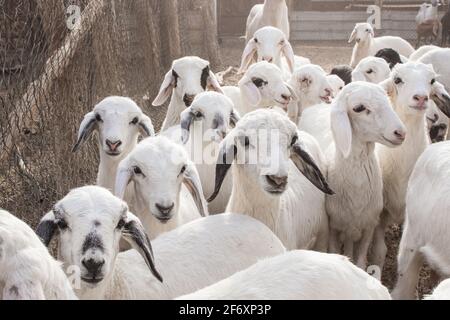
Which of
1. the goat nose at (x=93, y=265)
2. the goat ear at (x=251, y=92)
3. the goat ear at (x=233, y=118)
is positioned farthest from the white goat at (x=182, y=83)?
the goat nose at (x=93, y=265)

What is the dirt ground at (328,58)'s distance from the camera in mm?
4922

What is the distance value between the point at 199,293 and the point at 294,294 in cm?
35

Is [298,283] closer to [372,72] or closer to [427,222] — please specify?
[427,222]

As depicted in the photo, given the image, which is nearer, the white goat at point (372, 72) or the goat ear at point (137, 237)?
the goat ear at point (137, 237)

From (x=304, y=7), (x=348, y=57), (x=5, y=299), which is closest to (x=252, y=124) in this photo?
(x=5, y=299)

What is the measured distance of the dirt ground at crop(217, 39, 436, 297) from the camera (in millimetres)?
4922

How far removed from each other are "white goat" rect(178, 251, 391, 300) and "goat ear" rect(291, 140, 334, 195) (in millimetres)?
1063

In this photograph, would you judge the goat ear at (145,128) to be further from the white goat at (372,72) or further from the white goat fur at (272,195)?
the white goat at (372,72)

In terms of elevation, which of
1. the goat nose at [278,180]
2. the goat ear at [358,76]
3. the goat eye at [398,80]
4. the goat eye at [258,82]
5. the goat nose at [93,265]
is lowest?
the goat nose at [93,265]

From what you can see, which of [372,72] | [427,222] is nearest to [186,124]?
[427,222]

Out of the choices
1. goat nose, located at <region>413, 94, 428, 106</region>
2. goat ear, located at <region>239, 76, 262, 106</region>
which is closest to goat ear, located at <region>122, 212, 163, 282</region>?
goat nose, located at <region>413, 94, 428, 106</region>

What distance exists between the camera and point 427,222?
156 inches

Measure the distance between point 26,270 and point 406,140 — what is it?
11.1ft

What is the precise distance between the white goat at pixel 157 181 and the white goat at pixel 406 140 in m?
1.56
